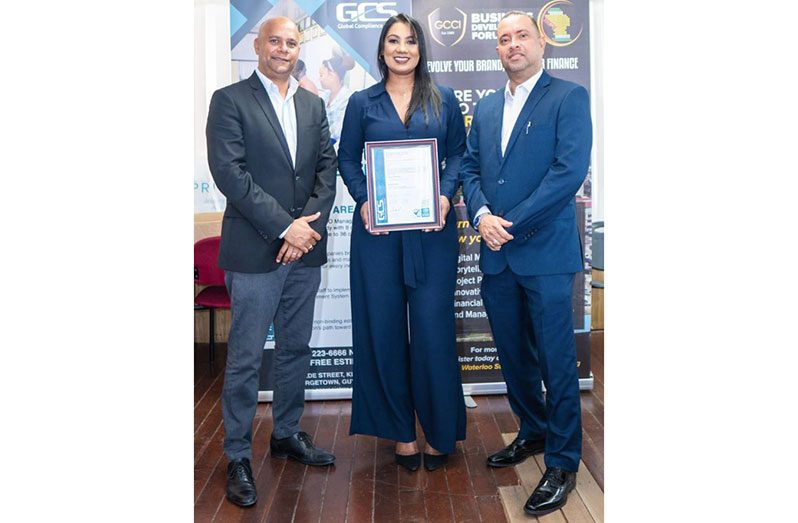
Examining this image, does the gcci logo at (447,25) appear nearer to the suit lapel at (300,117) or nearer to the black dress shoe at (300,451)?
the suit lapel at (300,117)

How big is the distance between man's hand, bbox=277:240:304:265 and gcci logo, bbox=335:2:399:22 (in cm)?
164

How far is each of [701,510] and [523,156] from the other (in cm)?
180

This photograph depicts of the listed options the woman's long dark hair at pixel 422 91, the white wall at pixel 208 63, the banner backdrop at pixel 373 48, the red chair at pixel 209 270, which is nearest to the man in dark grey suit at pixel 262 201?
the woman's long dark hair at pixel 422 91

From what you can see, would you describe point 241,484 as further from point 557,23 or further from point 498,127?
point 557,23

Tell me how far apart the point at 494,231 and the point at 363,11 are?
1.78m

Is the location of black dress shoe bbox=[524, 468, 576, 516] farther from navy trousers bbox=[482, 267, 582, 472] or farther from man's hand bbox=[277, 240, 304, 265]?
man's hand bbox=[277, 240, 304, 265]

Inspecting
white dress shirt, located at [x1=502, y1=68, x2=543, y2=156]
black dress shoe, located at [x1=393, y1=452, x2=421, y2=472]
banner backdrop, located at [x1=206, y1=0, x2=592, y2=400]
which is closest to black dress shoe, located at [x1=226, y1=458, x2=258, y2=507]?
black dress shoe, located at [x1=393, y1=452, x2=421, y2=472]

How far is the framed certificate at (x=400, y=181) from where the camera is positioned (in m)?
3.34

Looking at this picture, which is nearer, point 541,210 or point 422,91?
point 541,210

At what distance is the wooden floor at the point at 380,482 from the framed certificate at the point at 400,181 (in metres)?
1.04

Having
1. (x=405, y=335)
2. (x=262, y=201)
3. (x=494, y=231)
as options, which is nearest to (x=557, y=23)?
(x=494, y=231)

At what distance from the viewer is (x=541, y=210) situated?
3143 millimetres

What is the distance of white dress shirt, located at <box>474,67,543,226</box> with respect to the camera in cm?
329
